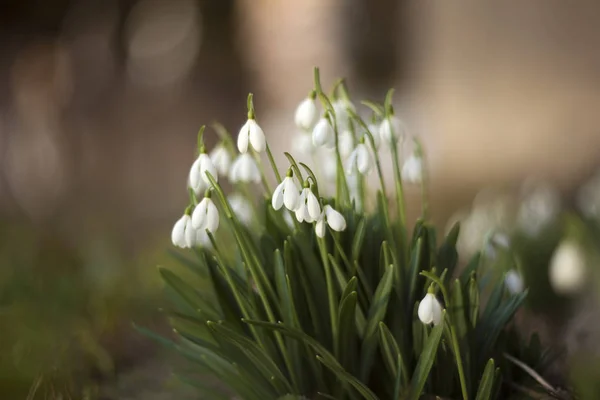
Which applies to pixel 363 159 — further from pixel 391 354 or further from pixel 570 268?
pixel 570 268

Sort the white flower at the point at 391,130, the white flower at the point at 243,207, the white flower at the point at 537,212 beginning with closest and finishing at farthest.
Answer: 1. the white flower at the point at 391,130
2. the white flower at the point at 243,207
3. the white flower at the point at 537,212

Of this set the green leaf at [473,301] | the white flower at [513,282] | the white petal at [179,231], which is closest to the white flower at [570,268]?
the white flower at [513,282]

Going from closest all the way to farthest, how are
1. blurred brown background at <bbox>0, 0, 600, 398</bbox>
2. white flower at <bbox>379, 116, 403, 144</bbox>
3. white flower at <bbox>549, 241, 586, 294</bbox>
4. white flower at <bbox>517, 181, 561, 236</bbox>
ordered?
white flower at <bbox>379, 116, 403, 144</bbox>
white flower at <bbox>549, 241, 586, 294</bbox>
white flower at <bbox>517, 181, 561, 236</bbox>
blurred brown background at <bbox>0, 0, 600, 398</bbox>

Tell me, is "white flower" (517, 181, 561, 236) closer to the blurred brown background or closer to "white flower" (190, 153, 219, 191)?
"white flower" (190, 153, 219, 191)

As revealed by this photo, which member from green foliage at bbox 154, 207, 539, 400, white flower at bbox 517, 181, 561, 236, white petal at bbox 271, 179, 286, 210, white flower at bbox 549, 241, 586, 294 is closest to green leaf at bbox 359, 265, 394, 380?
green foliage at bbox 154, 207, 539, 400

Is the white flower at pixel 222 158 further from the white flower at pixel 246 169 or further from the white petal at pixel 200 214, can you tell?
the white petal at pixel 200 214
